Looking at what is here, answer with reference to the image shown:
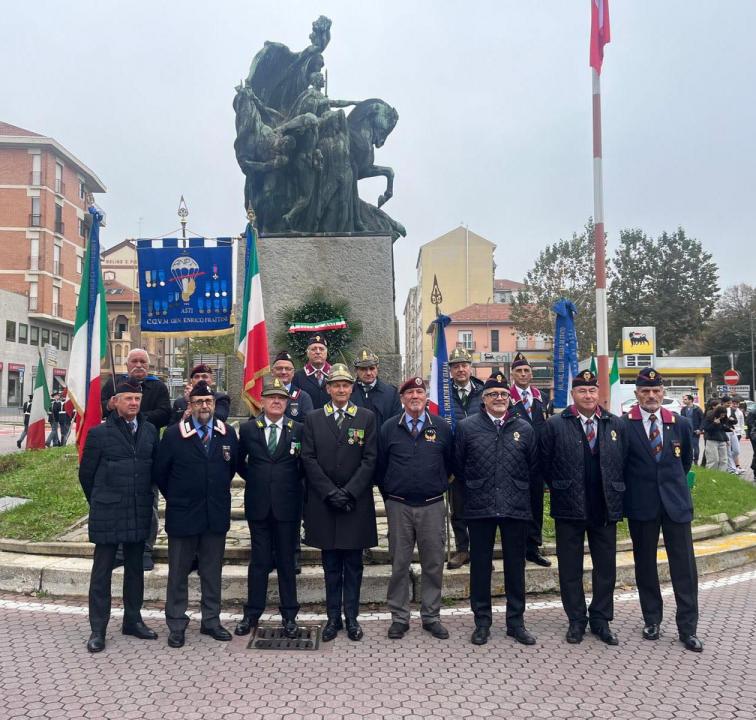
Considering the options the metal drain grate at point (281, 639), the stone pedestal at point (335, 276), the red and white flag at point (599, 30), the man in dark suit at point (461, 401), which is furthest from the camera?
the red and white flag at point (599, 30)

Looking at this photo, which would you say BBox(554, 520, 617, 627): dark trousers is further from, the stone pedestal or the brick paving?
the stone pedestal

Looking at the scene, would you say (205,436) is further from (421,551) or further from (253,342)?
(253,342)

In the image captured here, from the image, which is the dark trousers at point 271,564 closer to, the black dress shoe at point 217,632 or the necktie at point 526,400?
the black dress shoe at point 217,632

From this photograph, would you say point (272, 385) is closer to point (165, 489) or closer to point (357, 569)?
point (165, 489)

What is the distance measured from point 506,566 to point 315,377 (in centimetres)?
264

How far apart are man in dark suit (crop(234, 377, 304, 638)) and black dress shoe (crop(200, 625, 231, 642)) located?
0.40 feet

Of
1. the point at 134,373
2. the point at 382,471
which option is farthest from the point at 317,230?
the point at 382,471

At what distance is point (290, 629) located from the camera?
16.3ft

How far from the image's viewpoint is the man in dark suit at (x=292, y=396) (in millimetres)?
5949

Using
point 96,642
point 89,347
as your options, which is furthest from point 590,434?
point 89,347

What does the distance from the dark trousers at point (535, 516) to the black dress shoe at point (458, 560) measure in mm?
587

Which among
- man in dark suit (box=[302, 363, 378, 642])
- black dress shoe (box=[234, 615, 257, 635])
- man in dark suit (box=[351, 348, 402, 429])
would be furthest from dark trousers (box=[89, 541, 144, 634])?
man in dark suit (box=[351, 348, 402, 429])

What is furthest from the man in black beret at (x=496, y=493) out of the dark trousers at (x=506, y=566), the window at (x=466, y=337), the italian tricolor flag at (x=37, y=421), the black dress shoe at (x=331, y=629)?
the window at (x=466, y=337)

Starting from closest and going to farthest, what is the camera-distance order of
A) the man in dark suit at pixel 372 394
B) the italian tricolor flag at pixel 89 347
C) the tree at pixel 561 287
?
the italian tricolor flag at pixel 89 347 < the man in dark suit at pixel 372 394 < the tree at pixel 561 287
